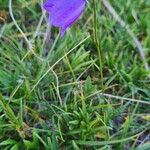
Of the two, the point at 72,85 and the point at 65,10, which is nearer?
the point at 65,10

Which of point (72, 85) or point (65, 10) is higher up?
point (65, 10)

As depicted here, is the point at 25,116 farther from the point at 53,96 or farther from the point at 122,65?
the point at 122,65

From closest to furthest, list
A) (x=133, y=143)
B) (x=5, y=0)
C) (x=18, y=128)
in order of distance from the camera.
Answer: (x=18, y=128) → (x=133, y=143) → (x=5, y=0)

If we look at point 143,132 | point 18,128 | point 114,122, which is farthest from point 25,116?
point 143,132

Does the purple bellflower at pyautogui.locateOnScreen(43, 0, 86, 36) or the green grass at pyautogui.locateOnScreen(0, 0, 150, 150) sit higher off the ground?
the purple bellflower at pyautogui.locateOnScreen(43, 0, 86, 36)

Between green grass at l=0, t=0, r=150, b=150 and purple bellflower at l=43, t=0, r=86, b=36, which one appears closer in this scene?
purple bellflower at l=43, t=0, r=86, b=36
